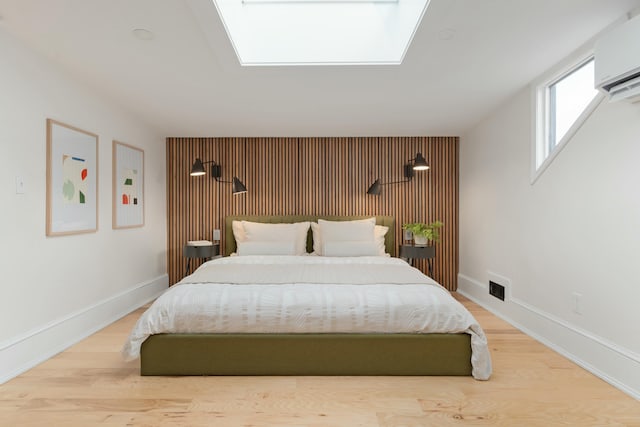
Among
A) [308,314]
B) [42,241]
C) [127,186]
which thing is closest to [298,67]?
[308,314]

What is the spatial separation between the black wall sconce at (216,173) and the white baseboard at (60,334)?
4.89 feet

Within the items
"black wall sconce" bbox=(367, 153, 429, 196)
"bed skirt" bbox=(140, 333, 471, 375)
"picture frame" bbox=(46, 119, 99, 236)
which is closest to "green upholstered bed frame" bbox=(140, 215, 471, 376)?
"bed skirt" bbox=(140, 333, 471, 375)

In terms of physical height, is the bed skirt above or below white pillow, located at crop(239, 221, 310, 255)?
below

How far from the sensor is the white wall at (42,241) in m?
2.26

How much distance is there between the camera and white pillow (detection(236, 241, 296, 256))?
4.06 metres

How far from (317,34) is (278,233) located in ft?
7.69

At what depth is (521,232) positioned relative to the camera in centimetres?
325

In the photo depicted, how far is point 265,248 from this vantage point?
161 inches

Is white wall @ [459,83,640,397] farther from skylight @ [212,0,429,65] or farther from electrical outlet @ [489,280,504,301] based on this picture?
skylight @ [212,0,429,65]

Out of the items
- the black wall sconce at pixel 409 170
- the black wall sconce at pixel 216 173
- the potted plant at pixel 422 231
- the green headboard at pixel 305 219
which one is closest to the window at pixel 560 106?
the black wall sconce at pixel 409 170

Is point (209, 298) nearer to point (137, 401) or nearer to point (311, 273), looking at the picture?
point (137, 401)

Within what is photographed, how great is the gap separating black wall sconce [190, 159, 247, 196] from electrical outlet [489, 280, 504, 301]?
303 centimetres

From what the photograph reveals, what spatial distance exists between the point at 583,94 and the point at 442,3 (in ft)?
4.74

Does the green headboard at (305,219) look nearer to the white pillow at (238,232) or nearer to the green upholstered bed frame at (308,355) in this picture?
the white pillow at (238,232)
